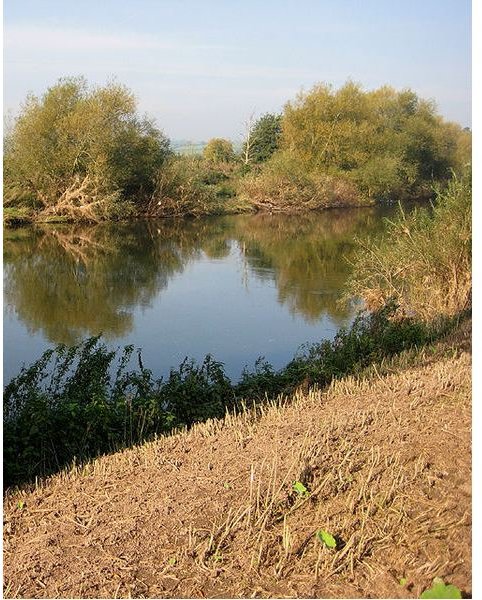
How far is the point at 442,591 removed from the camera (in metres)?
2.40

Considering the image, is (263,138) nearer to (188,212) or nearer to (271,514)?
(188,212)

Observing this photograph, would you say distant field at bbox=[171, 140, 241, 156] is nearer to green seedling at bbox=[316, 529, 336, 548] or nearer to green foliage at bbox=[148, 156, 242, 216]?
green foliage at bbox=[148, 156, 242, 216]

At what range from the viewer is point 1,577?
9.16 feet

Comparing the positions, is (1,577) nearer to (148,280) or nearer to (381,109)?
(148,280)

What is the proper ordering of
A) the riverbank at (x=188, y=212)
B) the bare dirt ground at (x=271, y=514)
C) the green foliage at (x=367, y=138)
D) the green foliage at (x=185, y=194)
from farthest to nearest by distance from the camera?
the green foliage at (x=185, y=194) → the green foliage at (x=367, y=138) → the riverbank at (x=188, y=212) → the bare dirt ground at (x=271, y=514)

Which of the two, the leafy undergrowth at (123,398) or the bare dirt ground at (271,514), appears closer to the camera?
the bare dirt ground at (271,514)

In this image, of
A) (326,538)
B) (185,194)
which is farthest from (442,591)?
(185,194)

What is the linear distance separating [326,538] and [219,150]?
3833cm

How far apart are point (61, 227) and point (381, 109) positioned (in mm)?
15016

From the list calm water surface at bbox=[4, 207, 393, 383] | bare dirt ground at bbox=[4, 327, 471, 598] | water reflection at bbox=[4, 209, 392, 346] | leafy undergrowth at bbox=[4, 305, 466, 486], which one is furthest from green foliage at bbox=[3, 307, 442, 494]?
water reflection at bbox=[4, 209, 392, 346]

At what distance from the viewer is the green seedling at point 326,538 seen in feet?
9.05

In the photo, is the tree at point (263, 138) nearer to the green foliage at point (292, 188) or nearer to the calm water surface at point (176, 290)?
the green foliage at point (292, 188)

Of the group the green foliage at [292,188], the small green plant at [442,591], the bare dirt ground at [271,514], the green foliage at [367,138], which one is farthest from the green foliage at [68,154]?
the small green plant at [442,591]

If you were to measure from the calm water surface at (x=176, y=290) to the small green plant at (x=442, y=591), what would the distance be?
5.57 m
